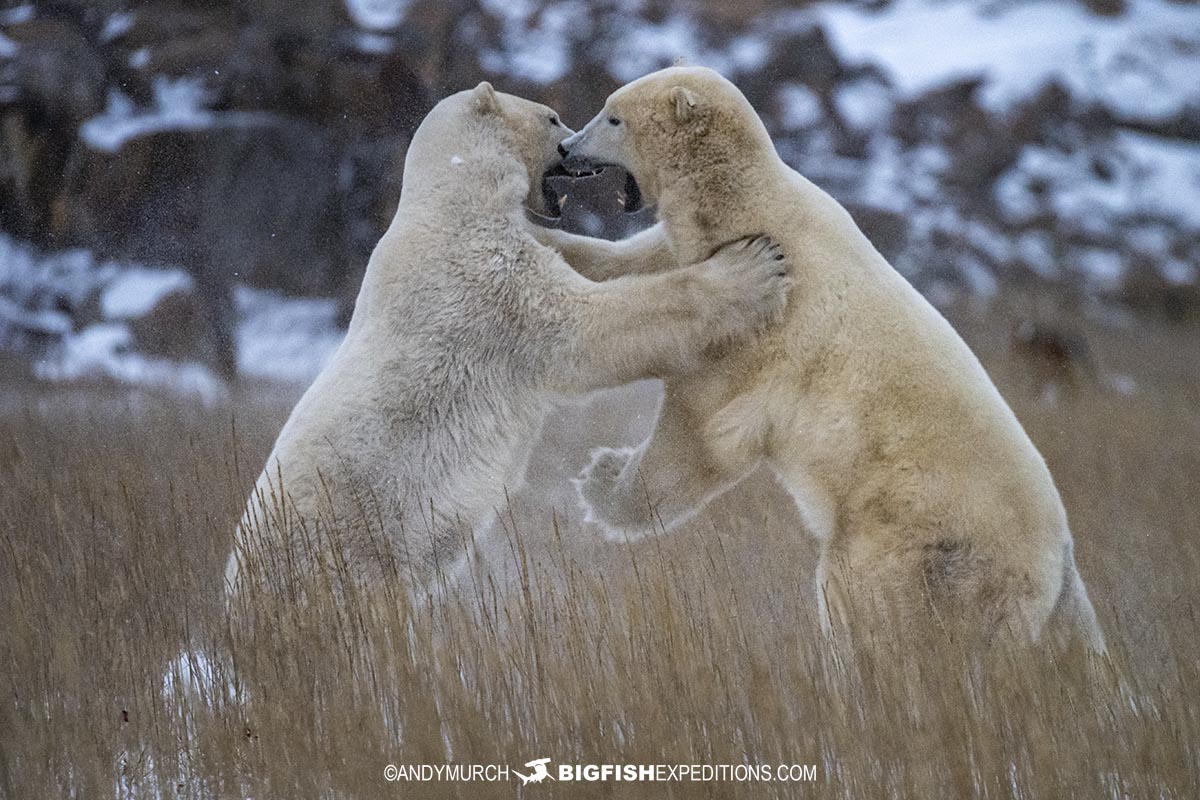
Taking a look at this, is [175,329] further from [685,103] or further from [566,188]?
[685,103]

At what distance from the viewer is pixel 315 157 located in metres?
12.1

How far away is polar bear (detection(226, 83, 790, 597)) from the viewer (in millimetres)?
3740

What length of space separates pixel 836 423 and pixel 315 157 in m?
9.52

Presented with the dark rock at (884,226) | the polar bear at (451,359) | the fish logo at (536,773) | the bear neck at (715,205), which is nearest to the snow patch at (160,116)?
the dark rock at (884,226)

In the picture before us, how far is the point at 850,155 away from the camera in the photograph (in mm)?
16094

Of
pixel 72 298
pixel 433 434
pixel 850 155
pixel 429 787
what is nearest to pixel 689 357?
pixel 433 434

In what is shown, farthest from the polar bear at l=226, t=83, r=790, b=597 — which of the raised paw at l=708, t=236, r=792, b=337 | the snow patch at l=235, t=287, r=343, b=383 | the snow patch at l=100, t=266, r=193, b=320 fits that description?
the snow patch at l=100, t=266, r=193, b=320

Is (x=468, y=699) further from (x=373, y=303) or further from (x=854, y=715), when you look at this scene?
(x=373, y=303)

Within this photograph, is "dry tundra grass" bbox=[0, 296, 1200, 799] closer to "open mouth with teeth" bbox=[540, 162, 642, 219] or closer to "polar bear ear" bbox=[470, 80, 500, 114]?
"open mouth with teeth" bbox=[540, 162, 642, 219]

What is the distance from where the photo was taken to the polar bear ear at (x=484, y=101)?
13.8ft

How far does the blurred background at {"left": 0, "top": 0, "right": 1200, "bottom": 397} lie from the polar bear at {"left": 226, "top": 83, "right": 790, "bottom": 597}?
14.4ft

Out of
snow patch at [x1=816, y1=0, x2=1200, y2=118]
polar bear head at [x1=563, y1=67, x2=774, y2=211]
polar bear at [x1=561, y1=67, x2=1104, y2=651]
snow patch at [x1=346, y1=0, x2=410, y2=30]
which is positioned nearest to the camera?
polar bear at [x1=561, y1=67, x2=1104, y2=651]

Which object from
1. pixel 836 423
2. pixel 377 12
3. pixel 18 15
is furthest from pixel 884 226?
pixel 836 423

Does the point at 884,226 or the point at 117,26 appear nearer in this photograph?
the point at 117,26
